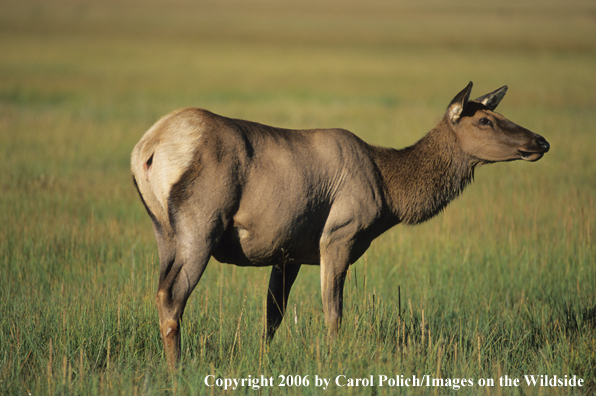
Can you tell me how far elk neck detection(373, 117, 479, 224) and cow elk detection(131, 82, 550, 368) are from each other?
1 centimetres

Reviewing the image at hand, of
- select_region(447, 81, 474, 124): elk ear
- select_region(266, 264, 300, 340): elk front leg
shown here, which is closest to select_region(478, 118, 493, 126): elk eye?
select_region(447, 81, 474, 124): elk ear

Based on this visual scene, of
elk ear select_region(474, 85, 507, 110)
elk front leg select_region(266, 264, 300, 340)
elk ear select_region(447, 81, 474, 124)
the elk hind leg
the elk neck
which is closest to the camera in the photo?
the elk hind leg

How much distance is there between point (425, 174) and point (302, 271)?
2580 mm

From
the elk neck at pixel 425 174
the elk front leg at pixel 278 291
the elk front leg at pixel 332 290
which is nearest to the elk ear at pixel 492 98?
the elk neck at pixel 425 174

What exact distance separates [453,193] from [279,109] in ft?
48.5

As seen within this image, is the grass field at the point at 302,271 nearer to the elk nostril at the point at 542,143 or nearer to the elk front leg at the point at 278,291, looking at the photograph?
the elk front leg at the point at 278,291

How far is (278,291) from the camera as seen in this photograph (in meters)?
5.84

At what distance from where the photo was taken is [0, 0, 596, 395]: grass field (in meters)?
4.83

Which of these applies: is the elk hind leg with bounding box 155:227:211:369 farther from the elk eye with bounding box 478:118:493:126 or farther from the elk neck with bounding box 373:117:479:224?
the elk eye with bounding box 478:118:493:126

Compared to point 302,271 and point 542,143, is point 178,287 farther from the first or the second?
point 542,143

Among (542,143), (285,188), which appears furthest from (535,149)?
(285,188)

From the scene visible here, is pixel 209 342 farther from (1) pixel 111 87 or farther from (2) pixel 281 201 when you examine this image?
(1) pixel 111 87

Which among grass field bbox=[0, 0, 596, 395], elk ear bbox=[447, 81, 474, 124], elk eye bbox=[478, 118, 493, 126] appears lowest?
grass field bbox=[0, 0, 596, 395]

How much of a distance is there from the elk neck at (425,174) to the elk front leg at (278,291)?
1136mm
